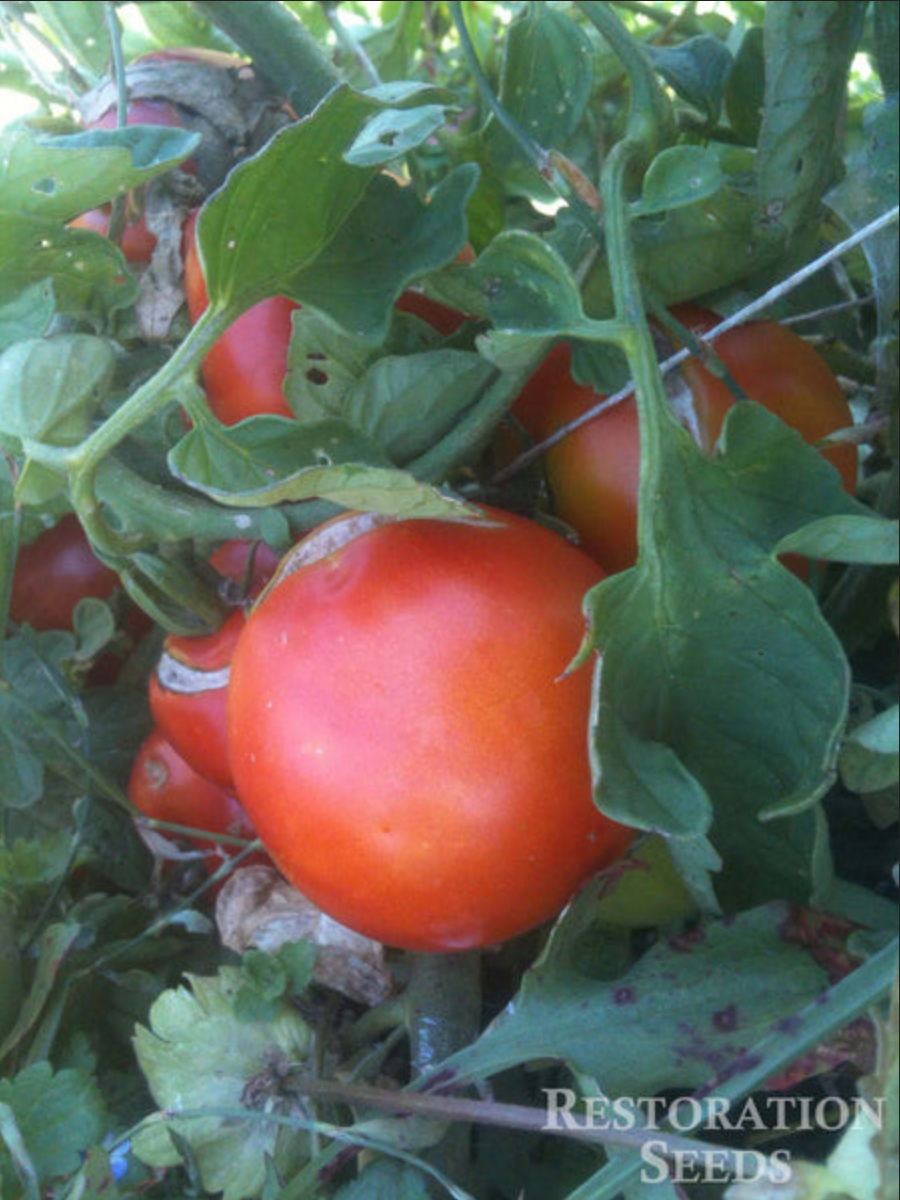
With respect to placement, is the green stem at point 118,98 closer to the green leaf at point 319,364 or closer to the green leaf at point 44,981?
the green leaf at point 319,364

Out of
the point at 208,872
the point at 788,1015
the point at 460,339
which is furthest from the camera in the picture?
the point at 208,872

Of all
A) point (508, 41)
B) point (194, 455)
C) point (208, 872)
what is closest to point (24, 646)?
point (208, 872)

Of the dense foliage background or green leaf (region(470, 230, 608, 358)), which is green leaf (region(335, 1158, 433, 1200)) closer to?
the dense foliage background

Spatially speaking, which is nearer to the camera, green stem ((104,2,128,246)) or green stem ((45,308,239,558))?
green stem ((45,308,239,558))

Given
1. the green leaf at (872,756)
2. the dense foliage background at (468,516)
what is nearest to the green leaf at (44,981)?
the dense foliage background at (468,516)

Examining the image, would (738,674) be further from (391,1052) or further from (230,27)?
(230,27)

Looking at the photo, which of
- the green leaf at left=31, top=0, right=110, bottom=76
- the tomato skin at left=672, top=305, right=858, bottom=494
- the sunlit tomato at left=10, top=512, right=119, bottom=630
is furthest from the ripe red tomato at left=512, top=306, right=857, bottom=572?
the green leaf at left=31, top=0, right=110, bottom=76

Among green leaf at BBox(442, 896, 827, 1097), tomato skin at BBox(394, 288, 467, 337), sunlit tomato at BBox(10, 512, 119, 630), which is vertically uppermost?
tomato skin at BBox(394, 288, 467, 337)
